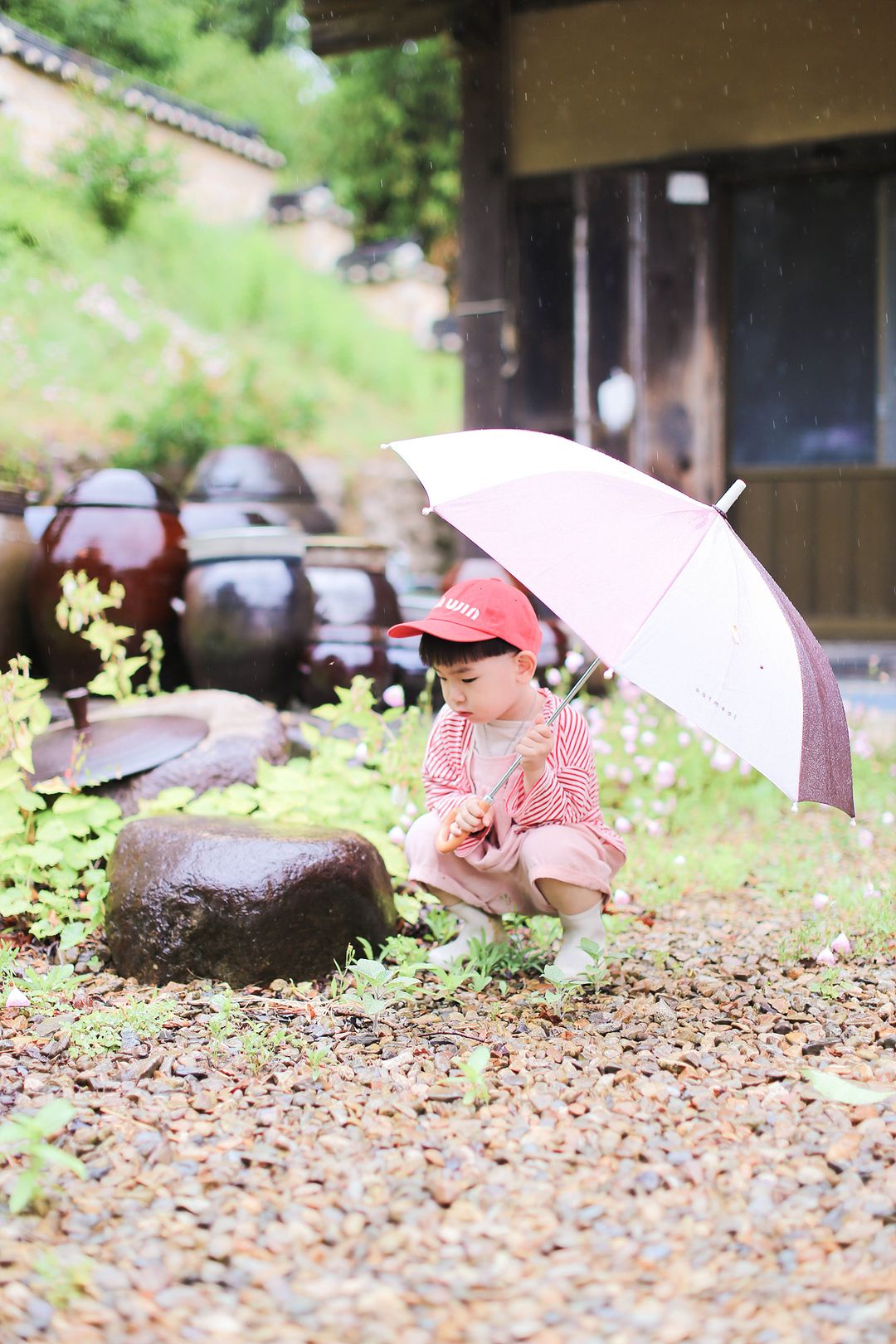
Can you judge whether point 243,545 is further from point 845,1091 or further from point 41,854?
point 845,1091

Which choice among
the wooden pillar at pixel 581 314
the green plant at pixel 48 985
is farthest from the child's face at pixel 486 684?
the wooden pillar at pixel 581 314

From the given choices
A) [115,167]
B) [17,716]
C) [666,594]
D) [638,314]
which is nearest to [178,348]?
[115,167]

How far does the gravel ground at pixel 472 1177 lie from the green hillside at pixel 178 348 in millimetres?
7008

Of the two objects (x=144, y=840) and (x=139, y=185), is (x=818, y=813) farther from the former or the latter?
(x=139, y=185)

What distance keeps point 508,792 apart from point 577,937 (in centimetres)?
36

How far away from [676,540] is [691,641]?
210 millimetres

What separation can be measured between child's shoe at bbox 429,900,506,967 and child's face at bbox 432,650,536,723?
48 centimetres

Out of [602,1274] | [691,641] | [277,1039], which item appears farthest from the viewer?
[277,1039]

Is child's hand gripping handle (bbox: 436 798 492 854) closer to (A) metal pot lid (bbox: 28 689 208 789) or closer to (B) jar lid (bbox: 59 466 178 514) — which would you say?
(A) metal pot lid (bbox: 28 689 208 789)

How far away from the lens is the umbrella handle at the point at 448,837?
2.42 meters

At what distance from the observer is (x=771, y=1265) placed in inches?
62.5

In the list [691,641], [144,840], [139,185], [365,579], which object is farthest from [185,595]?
[139,185]

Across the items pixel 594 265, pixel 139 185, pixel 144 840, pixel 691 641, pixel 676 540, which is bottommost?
pixel 144 840

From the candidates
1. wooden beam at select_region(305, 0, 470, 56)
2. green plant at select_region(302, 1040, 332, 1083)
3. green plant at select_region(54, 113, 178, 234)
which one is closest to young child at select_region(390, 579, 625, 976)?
green plant at select_region(302, 1040, 332, 1083)
